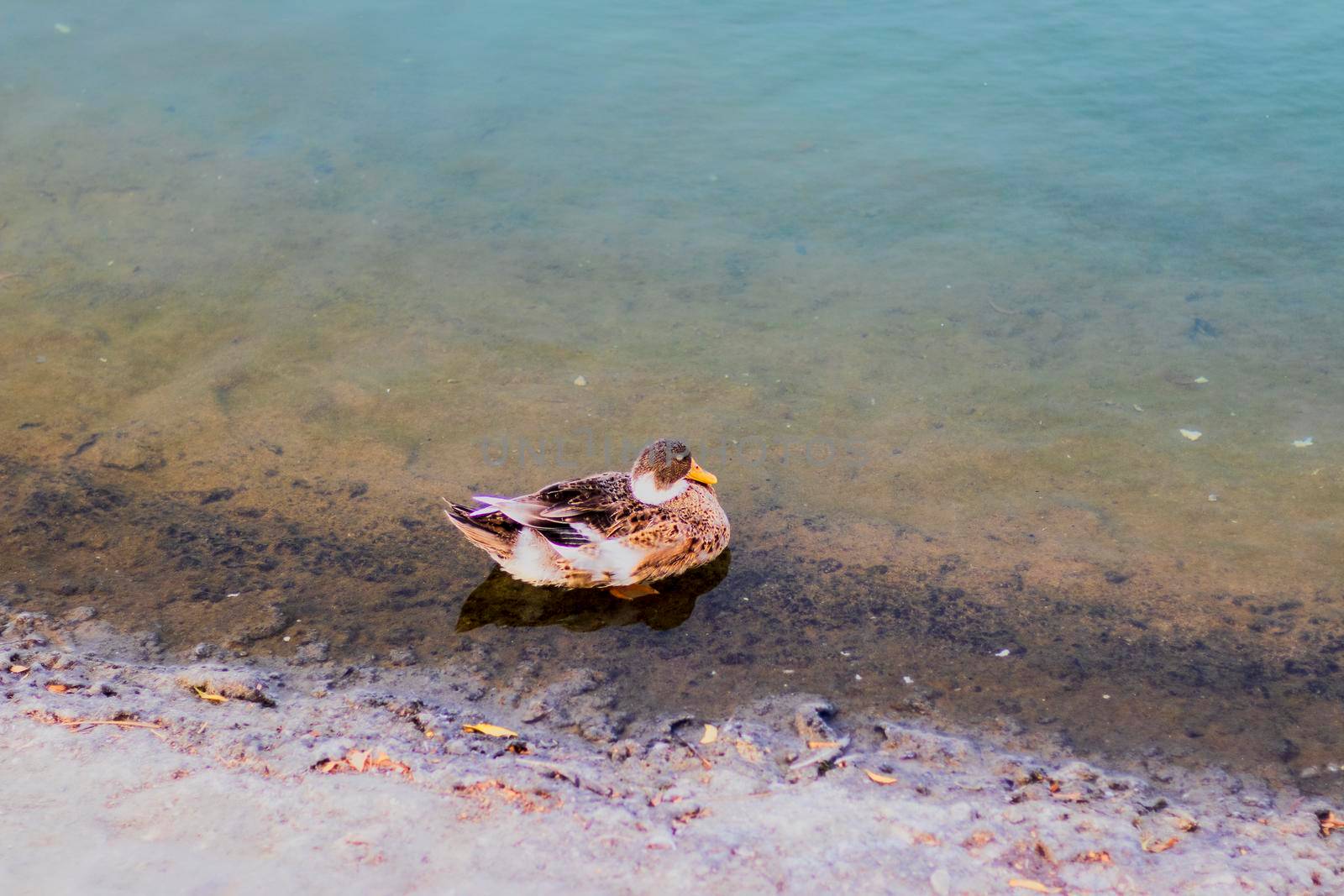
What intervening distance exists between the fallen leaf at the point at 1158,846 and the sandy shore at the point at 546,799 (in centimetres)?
1

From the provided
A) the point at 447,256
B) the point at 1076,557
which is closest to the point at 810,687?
the point at 1076,557

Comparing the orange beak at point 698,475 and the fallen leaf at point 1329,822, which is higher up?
the orange beak at point 698,475

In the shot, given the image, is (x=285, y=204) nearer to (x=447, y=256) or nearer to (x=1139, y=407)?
(x=447, y=256)

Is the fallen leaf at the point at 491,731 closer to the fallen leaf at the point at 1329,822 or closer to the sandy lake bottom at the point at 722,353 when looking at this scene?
the sandy lake bottom at the point at 722,353

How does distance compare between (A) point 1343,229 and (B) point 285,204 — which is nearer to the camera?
(A) point 1343,229

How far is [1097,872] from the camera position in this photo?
10.5 ft

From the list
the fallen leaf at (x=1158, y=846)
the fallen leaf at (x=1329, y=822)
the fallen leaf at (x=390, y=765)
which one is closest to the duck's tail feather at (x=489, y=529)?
the fallen leaf at (x=390, y=765)

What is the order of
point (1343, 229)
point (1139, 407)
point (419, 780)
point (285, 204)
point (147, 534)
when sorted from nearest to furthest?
1. point (419, 780)
2. point (147, 534)
3. point (1139, 407)
4. point (1343, 229)
5. point (285, 204)

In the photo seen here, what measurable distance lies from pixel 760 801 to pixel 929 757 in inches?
30.8

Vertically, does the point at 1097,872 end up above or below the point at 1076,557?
above

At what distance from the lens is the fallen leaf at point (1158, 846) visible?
3.36 m

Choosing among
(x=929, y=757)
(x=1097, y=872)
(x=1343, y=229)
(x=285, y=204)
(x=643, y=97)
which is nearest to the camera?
(x=1097, y=872)

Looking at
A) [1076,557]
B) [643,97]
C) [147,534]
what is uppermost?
[643,97]

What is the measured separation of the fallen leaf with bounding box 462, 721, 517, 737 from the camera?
393cm
